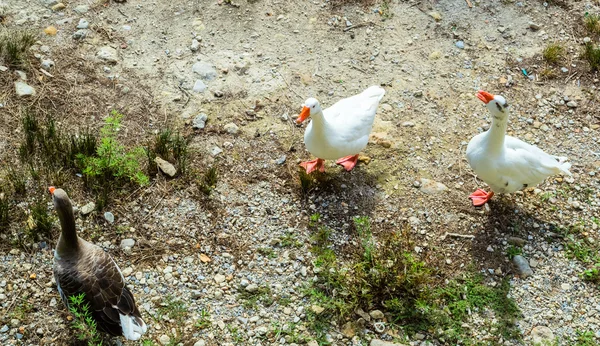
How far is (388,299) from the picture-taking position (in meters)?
4.64

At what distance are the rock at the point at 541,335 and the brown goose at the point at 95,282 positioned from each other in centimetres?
302

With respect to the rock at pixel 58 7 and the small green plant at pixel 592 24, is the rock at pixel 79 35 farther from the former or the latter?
the small green plant at pixel 592 24

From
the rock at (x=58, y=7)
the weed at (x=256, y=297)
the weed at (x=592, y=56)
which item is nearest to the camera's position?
the weed at (x=256, y=297)

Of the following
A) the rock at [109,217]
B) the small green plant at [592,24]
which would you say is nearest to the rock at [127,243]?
the rock at [109,217]

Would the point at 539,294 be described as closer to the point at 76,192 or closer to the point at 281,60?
the point at 281,60

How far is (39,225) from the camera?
15.9 feet

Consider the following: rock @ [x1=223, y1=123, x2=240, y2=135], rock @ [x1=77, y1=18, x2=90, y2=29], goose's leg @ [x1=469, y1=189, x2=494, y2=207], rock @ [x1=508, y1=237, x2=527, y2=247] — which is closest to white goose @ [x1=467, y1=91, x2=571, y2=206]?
goose's leg @ [x1=469, y1=189, x2=494, y2=207]

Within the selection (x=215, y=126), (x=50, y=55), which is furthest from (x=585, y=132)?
(x=50, y=55)

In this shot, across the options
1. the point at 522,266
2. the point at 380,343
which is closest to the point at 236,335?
the point at 380,343

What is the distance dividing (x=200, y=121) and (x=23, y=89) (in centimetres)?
188

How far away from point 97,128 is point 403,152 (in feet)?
10.3

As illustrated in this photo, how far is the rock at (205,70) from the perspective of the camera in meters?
6.39

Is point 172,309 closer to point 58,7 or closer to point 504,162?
point 504,162

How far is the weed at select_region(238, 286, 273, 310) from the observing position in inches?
182
